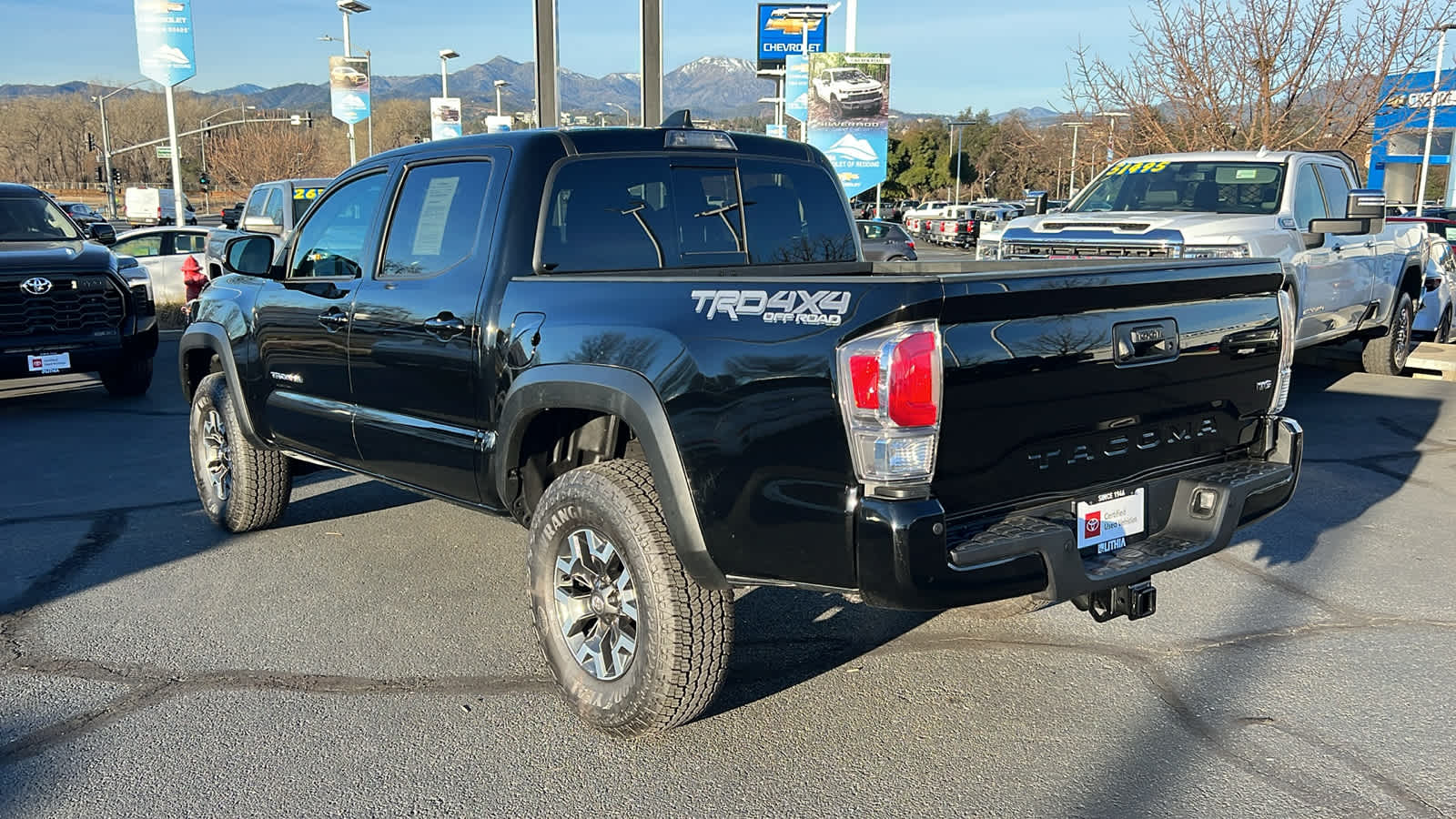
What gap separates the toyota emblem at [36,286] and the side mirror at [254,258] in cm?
494

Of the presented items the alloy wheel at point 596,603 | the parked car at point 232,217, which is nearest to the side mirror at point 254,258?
the alloy wheel at point 596,603

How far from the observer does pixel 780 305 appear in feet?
10.4

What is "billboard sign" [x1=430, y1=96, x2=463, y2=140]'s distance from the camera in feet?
128

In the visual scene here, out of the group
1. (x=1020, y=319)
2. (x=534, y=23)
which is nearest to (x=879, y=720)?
(x=1020, y=319)

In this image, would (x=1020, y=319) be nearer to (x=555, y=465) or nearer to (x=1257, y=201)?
(x=555, y=465)

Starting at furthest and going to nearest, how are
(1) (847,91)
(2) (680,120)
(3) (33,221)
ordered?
(1) (847,91) < (3) (33,221) < (2) (680,120)

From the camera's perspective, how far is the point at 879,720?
151 inches

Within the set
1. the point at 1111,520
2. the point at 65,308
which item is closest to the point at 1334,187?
the point at 1111,520

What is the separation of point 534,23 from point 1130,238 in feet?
22.1

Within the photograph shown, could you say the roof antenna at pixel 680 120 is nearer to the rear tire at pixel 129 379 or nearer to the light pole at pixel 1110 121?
the rear tire at pixel 129 379

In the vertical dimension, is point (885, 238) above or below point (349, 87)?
below

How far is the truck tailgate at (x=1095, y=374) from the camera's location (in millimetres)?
3096

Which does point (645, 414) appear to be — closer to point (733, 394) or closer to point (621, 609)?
point (733, 394)

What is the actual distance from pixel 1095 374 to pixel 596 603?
1759mm
